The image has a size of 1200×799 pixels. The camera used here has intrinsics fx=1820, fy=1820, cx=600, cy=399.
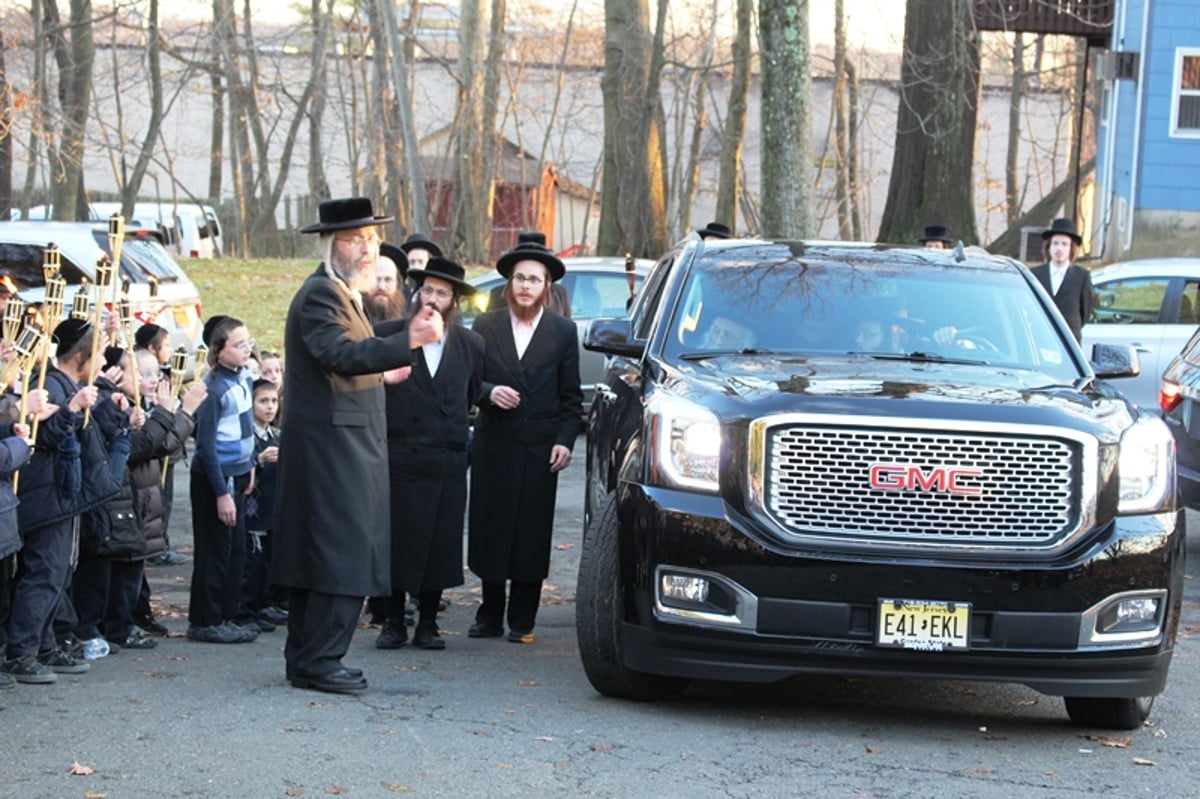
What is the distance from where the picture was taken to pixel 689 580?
21.7 ft

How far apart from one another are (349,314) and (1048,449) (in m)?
2.74

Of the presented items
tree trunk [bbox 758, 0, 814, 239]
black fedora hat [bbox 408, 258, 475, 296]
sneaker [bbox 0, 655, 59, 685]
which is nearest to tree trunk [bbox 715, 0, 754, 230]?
tree trunk [bbox 758, 0, 814, 239]

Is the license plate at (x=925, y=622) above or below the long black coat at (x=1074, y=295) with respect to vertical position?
below

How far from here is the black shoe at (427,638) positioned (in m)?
Result: 8.59

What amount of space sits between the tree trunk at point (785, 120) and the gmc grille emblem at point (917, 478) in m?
12.0

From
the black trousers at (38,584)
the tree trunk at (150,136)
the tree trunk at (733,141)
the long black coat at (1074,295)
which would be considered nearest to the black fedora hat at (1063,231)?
the long black coat at (1074,295)

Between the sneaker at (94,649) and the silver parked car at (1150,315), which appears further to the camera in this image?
the silver parked car at (1150,315)

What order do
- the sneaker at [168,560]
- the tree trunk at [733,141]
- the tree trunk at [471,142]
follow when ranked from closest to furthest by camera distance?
the sneaker at [168,560]
the tree trunk at [471,142]
the tree trunk at [733,141]

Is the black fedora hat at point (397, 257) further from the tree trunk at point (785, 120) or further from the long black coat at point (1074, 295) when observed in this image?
the tree trunk at point (785, 120)

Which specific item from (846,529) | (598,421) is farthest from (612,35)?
(846,529)

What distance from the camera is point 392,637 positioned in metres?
8.55

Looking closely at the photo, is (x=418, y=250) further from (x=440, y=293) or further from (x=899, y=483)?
(x=899, y=483)

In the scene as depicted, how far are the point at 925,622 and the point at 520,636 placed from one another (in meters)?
2.88

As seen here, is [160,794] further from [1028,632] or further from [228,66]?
[228,66]
